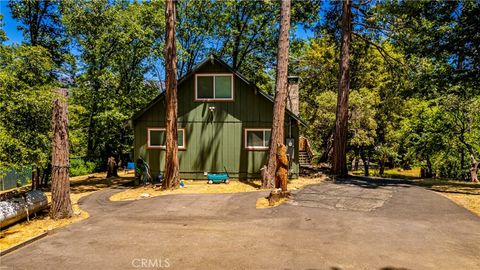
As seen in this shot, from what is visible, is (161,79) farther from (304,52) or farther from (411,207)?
(411,207)

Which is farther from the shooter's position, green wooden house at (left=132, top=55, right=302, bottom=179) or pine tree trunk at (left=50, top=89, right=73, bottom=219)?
green wooden house at (left=132, top=55, right=302, bottom=179)

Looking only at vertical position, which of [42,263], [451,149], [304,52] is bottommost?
[42,263]

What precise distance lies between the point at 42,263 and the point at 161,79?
1033 inches

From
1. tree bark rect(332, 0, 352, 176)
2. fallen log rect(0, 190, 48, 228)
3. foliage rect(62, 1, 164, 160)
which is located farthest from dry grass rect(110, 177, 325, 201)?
foliage rect(62, 1, 164, 160)

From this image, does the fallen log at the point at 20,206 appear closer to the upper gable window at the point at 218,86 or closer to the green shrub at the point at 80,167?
the upper gable window at the point at 218,86

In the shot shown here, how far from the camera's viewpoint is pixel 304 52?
31.7 meters

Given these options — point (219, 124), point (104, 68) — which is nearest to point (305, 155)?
point (219, 124)

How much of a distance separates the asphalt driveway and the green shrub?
1647cm

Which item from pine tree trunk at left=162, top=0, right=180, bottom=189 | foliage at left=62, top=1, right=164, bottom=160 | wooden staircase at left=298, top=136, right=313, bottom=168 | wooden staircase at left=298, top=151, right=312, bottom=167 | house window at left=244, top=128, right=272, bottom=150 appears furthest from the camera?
wooden staircase at left=298, top=136, right=313, bottom=168

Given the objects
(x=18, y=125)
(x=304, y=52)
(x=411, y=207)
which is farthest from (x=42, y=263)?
(x=304, y=52)

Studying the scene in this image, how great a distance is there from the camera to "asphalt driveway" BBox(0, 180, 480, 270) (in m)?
5.79

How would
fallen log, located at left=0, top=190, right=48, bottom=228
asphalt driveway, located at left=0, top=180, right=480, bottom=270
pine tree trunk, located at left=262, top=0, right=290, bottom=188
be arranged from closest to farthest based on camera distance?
asphalt driveway, located at left=0, top=180, right=480, bottom=270, fallen log, located at left=0, top=190, right=48, bottom=228, pine tree trunk, located at left=262, top=0, right=290, bottom=188

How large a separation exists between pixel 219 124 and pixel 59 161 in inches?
355

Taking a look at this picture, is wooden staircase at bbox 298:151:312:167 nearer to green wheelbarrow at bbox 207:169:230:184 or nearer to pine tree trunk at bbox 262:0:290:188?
green wheelbarrow at bbox 207:169:230:184
